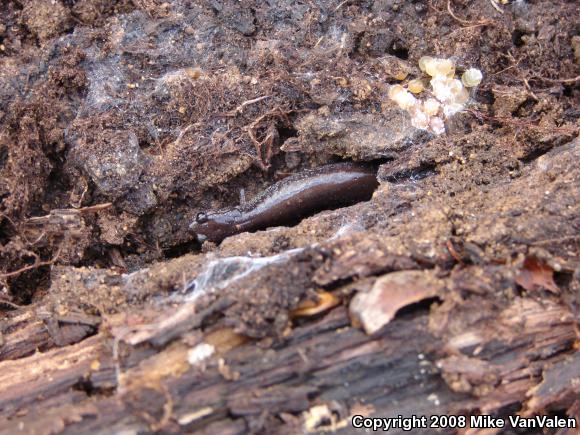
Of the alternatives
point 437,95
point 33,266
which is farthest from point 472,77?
point 33,266

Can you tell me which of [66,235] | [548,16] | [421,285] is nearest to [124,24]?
[66,235]

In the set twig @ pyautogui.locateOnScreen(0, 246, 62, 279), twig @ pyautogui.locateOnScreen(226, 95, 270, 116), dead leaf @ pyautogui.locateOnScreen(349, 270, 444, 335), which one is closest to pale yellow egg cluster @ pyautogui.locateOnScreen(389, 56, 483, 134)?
twig @ pyautogui.locateOnScreen(226, 95, 270, 116)

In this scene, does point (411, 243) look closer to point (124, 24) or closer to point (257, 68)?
point (257, 68)

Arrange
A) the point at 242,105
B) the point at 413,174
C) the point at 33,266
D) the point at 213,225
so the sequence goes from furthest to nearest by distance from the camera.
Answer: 1. the point at 213,225
2. the point at 242,105
3. the point at 413,174
4. the point at 33,266

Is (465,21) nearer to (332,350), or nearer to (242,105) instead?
(242,105)

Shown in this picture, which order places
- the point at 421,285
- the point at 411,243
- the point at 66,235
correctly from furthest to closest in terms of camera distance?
the point at 66,235
the point at 411,243
the point at 421,285

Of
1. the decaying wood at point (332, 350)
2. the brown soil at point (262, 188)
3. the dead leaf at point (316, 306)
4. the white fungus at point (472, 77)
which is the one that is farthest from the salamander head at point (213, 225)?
the white fungus at point (472, 77)

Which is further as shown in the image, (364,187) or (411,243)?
(364,187)
